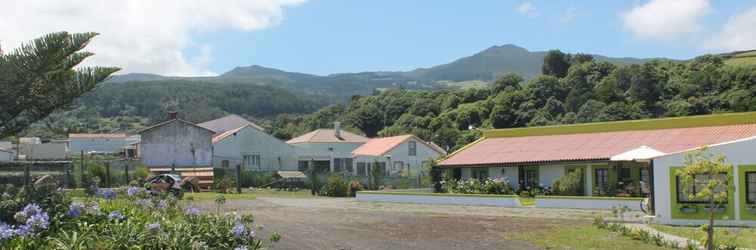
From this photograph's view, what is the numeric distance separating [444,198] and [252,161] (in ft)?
112

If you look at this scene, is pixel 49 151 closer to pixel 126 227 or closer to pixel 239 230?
pixel 126 227

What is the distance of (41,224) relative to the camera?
913 cm

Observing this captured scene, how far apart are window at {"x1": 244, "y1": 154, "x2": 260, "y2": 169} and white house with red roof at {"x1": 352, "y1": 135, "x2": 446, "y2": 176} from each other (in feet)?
25.7

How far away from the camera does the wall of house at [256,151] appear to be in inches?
2494

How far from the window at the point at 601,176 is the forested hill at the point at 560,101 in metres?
42.8

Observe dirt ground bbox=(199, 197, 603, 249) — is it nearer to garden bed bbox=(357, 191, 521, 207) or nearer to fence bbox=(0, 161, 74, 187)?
garden bed bbox=(357, 191, 521, 207)

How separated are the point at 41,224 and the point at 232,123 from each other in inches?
3538

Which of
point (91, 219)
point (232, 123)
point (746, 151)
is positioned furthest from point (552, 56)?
point (91, 219)

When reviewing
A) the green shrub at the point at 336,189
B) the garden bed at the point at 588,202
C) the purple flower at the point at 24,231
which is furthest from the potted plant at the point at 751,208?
the green shrub at the point at 336,189

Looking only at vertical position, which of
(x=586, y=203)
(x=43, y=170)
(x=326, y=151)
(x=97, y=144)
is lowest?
(x=586, y=203)

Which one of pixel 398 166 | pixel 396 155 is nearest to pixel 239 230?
pixel 396 155

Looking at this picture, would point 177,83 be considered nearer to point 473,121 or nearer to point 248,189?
point 473,121

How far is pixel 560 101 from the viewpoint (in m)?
100

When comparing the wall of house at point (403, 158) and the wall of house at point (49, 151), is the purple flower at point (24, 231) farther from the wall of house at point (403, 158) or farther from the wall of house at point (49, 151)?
the wall of house at point (49, 151)
